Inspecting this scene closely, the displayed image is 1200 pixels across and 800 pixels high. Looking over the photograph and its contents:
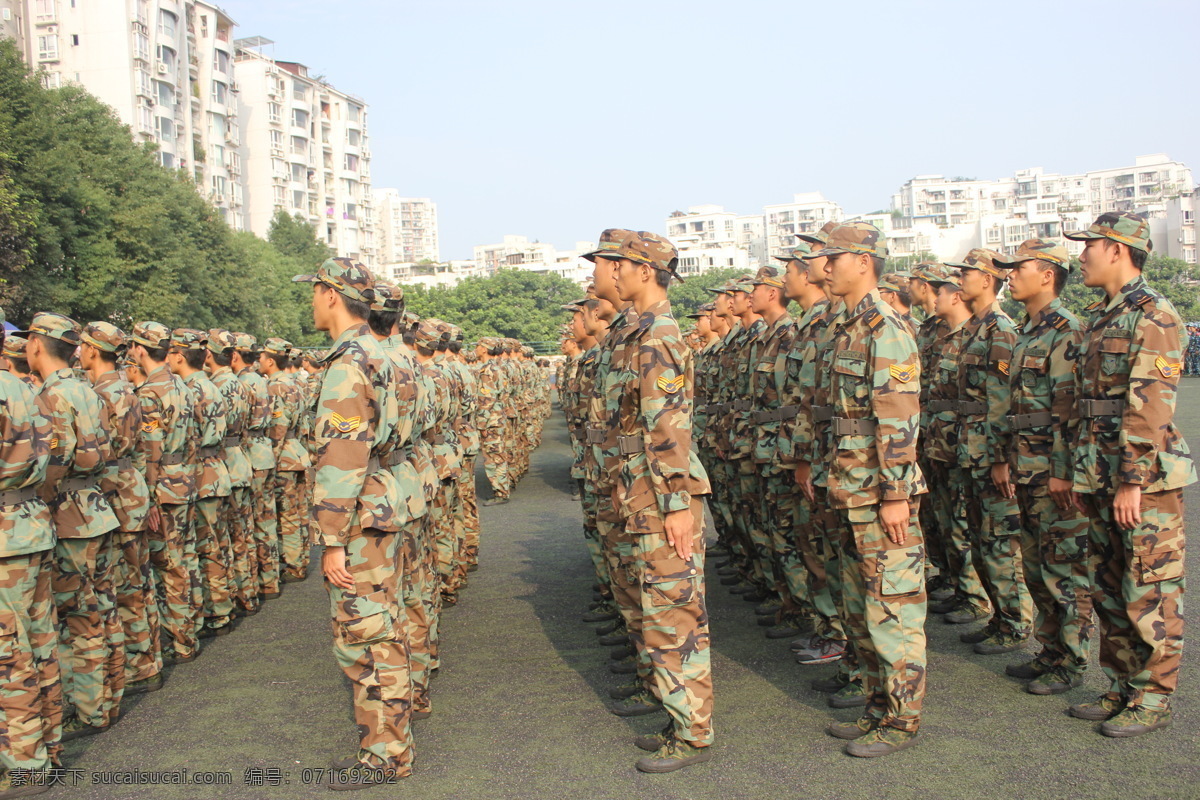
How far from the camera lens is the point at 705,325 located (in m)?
10.7

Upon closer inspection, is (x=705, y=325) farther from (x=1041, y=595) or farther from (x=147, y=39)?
(x=147, y=39)

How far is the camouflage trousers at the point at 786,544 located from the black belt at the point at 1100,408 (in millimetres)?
1825

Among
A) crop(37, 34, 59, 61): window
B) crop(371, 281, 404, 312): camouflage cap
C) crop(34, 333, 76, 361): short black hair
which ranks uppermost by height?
crop(37, 34, 59, 61): window

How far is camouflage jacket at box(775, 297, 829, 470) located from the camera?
226 inches

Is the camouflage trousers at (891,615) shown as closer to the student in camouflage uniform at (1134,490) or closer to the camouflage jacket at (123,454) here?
the student in camouflage uniform at (1134,490)

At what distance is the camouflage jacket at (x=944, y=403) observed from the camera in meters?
6.28

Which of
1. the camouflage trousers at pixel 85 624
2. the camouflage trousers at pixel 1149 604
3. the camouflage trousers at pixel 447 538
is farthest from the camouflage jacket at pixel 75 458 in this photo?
the camouflage trousers at pixel 1149 604

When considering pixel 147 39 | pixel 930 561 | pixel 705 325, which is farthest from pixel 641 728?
pixel 147 39

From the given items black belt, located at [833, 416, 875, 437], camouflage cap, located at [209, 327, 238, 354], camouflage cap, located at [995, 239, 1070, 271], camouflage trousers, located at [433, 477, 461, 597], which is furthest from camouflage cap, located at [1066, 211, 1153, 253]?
camouflage cap, located at [209, 327, 238, 354]

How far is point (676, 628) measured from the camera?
434 centimetres

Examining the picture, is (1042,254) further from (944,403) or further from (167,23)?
(167,23)

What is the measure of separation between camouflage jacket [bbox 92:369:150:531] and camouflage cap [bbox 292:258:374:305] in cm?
177

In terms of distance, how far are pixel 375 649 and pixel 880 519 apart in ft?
7.81

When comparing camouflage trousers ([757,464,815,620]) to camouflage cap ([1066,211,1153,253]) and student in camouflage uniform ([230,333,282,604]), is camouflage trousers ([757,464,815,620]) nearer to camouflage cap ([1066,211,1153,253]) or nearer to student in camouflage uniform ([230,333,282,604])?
camouflage cap ([1066,211,1153,253])
